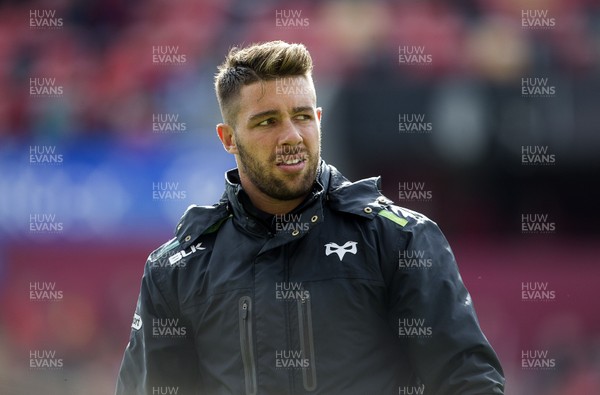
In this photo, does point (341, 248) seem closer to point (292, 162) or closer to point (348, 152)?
point (292, 162)

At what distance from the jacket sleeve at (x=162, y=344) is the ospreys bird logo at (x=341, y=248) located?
0.44m

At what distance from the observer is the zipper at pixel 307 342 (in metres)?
2.34

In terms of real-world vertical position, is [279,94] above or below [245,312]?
above

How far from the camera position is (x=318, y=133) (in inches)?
99.0

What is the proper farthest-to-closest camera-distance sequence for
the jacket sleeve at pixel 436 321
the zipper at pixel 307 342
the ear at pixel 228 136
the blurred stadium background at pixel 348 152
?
the blurred stadium background at pixel 348 152 → the ear at pixel 228 136 → the zipper at pixel 307 342 → the jacket sleeve at pixel 436 321

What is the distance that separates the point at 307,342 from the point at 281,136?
0.55m

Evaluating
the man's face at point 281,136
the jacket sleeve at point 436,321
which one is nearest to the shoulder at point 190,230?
the man's face at point 281,136

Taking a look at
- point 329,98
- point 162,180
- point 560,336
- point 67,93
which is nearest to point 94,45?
point 67,93

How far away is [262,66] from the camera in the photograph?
2.53 meters

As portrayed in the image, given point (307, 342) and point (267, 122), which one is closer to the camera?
point (307, 342)

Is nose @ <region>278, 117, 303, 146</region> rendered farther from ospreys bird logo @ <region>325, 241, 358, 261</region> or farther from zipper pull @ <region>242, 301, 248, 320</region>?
zipper pull @ <region>242, 301, 248, 320</region>

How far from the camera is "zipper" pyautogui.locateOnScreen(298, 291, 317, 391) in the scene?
2.34 meters

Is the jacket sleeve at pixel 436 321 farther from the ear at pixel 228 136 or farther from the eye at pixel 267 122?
the ear at pixel 228 136

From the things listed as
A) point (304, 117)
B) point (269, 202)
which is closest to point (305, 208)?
point (269, 202)
